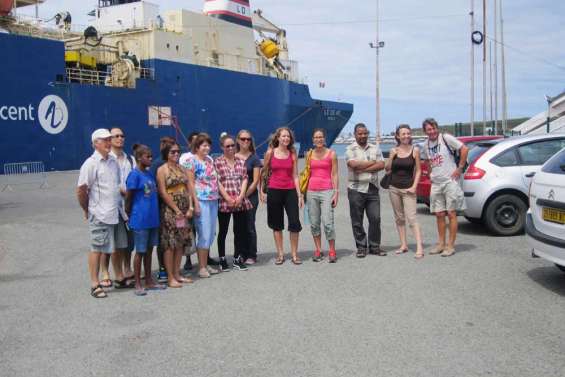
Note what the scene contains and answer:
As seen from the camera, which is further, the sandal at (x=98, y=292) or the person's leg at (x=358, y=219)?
the person's leg at (x=358, y=219)

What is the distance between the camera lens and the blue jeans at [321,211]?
634cm

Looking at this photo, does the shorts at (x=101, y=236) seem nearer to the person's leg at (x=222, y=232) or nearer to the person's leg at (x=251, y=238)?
the person's leg at (x=222, y=232)

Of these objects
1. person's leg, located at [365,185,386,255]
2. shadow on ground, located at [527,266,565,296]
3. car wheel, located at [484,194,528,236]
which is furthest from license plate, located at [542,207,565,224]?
car wheel, located at [484,194,528,236]

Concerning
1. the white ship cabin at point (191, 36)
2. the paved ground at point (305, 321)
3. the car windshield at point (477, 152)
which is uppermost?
the white ship cabin at point (191, 36)

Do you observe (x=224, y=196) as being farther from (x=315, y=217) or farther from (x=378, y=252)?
(x=378, y=252)

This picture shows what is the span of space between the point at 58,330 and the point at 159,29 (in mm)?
21426

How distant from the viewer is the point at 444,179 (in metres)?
6.52

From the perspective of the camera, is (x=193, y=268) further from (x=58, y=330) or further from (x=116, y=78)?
(x=116, y=78)

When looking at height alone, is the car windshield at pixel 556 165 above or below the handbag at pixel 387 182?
above

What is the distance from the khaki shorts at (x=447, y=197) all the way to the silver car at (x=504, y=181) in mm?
1204

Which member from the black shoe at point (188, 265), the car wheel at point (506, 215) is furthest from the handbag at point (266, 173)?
the car wheel at point (506, 215)

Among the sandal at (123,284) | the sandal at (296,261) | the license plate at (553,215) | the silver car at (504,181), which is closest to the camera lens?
the license plate at (553,215)

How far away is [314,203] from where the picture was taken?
6.45 m

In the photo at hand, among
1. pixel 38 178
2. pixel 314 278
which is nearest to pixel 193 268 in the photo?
pixel 314 278
